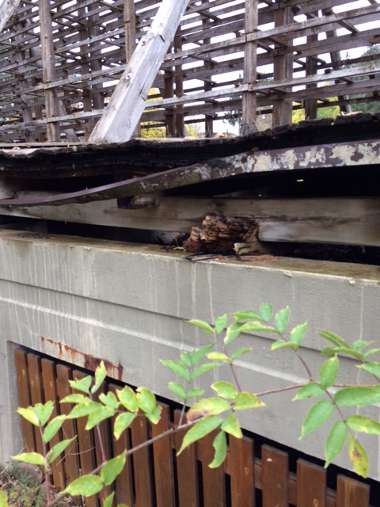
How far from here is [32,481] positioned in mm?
3393

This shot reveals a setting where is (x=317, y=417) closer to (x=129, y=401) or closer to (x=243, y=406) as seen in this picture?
(x=243, y=406)

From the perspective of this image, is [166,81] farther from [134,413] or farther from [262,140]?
[134,413]

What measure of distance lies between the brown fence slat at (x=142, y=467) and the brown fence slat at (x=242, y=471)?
22.9 inches

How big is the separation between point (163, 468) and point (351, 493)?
1.07 metres

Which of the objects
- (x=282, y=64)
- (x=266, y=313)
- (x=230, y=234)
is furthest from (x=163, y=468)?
(x=282, y=64)

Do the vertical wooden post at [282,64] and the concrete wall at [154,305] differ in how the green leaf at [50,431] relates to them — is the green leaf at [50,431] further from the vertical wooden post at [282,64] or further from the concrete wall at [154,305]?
the vertical wooden post at [282,64]

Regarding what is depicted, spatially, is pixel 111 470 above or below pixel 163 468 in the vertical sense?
above

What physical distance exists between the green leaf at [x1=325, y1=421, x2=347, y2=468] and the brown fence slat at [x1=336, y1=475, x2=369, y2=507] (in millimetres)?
1190

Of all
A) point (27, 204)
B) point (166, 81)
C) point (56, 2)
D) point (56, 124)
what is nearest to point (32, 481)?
point (27, 204)

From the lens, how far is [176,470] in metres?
2.52

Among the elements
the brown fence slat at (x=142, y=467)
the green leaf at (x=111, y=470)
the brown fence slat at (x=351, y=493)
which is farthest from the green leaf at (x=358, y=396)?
the brown fence slat at (x=142, y=467)

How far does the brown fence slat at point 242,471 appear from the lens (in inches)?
84.6

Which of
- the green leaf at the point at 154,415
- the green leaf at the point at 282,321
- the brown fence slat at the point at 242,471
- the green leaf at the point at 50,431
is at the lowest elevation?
the brown fence slat at the point at 242,471

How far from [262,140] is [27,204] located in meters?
1.45
